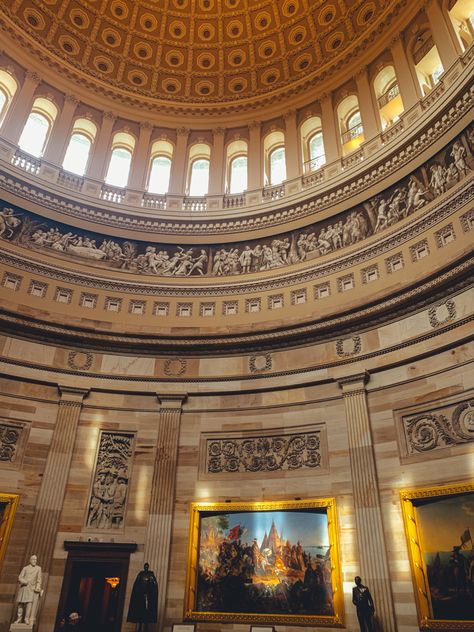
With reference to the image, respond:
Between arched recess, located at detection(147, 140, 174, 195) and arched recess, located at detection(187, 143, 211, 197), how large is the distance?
973mm

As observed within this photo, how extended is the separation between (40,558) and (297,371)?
30.0 ft

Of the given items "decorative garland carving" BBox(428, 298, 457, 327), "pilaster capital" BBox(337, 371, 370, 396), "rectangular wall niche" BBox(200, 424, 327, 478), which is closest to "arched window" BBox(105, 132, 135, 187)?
"rectangular wall niche" BBox(200, 424, 327, 478)

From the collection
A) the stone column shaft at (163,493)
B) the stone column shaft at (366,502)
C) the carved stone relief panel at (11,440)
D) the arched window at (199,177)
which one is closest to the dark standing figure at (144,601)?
the stone column shaft at (163,493)

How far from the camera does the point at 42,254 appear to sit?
59.7 feet

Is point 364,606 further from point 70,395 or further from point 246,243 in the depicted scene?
point 246,243

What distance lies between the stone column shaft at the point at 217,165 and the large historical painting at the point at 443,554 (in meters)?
14.5

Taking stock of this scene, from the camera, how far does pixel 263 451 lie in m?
A: 15.4

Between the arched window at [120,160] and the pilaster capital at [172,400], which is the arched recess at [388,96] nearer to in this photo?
the arched window at [120,160]

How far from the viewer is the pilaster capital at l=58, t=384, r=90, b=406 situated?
16047 mm

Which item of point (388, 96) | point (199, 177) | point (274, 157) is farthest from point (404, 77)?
point (199, 177)

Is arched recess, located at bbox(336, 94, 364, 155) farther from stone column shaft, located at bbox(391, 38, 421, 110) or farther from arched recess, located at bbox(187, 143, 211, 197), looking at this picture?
arched recess, located at bbox(187, 143, 211, 197)

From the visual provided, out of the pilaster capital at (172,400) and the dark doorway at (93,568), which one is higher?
the pilaster capital at (172,400)

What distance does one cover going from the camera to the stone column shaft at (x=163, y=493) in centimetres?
1415

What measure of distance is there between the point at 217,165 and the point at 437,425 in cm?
1479
